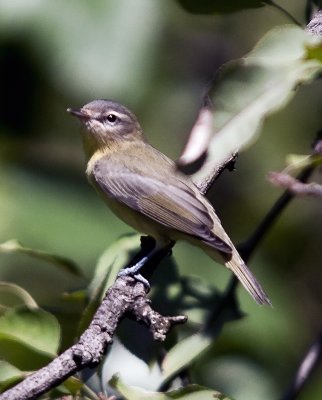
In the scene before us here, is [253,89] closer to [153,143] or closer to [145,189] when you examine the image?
[145,189]

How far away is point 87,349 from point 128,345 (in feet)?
1.84

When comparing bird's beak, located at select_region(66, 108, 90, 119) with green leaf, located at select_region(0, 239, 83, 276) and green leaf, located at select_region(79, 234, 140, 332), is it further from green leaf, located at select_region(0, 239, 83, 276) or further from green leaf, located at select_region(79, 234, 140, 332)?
green leaf, located at select_region(0, 239, 83, 276)

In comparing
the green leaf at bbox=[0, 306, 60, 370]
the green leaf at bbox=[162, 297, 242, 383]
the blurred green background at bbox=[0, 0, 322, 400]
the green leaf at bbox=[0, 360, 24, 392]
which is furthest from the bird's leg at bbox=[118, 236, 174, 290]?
the green leaf at bbox=[0, 360, 24, 392]

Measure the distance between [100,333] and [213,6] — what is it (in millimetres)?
1127

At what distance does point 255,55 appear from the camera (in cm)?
Result: 202

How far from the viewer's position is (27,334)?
2.75 meters

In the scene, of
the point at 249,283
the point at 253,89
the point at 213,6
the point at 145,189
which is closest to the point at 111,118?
the point at 145,189

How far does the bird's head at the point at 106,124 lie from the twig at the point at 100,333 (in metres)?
1.76

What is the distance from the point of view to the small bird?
3.95m

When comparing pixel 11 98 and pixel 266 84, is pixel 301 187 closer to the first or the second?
pixel 266 84

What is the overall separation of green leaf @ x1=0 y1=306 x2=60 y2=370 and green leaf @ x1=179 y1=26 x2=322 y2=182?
0.99 metres

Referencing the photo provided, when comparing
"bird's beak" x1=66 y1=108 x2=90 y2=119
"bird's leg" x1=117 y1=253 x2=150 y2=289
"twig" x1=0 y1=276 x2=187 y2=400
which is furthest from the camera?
"bird's beak" x1=66 y1=108 x2=90 y2=119

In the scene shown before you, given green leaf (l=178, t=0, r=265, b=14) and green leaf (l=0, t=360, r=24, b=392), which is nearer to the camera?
green leaf (l=0, t=360, r=24, b=392)

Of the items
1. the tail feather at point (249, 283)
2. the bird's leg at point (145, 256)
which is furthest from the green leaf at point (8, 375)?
the tail feather at point (249, 283)
